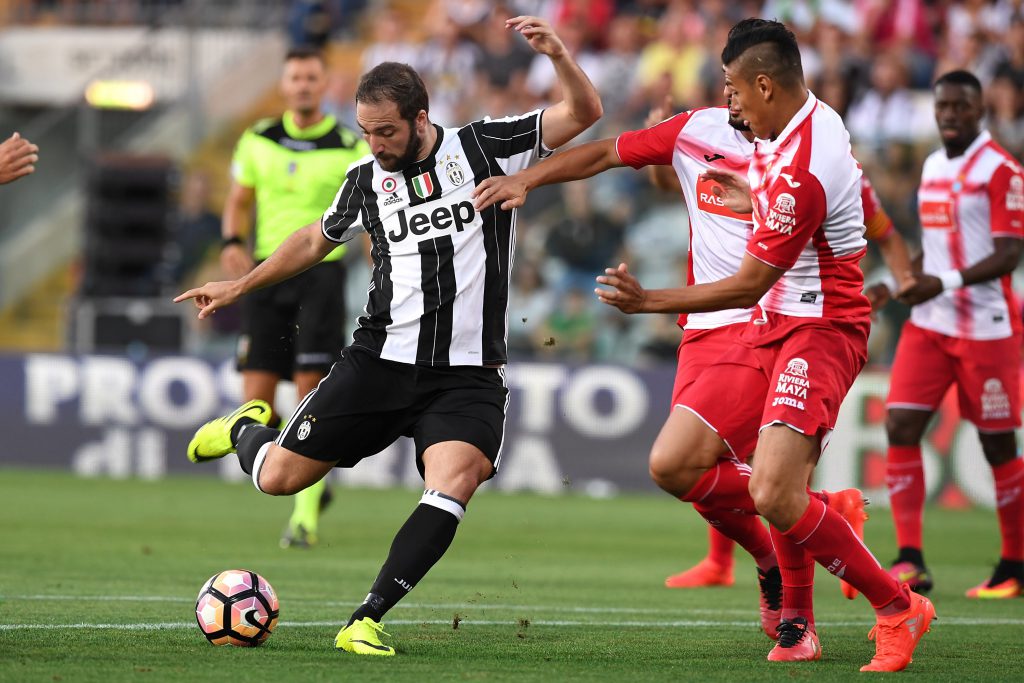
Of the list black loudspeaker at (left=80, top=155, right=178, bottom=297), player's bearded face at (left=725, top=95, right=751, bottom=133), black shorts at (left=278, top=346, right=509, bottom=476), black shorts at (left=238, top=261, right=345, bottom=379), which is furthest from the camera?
black loudspeaker at (left=80, top=155, right=178, bottom=297)

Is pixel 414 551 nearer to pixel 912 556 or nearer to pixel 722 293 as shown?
pixel 722 293

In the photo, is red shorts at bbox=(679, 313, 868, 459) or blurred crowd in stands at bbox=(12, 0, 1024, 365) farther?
blurred crowd in stands at bbox=(12, 0, 1024, 365)

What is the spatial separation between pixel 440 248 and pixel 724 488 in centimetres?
155

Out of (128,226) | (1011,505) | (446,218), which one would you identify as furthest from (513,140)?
(128,226)

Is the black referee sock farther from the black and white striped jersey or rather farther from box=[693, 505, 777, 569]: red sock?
box=[693, 505, 777, 569]: red sock

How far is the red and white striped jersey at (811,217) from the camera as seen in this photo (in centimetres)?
582

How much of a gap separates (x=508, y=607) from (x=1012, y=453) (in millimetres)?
3331

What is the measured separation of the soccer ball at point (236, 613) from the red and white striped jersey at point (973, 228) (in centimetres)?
471

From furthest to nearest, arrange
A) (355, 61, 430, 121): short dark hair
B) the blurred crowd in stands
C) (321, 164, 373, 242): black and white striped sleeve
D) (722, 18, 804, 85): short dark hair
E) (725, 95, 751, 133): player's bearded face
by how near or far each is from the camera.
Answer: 1. the blurred crowd in stands
2. (321, 164, 373, 242): black and white striped sleeve
3. (725, 95, 751, 133): player's bearded face
4. (355, 61, 430, 121): short dark hair
5. (722, 18, 804, 85): short dark hair

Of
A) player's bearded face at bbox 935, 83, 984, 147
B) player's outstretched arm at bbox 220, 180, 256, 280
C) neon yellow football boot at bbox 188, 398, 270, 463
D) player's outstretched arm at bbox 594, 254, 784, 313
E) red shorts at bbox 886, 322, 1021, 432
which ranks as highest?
player's bearded face at bbox 935, 83, 984, 147

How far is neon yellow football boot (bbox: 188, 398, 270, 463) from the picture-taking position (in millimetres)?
7133

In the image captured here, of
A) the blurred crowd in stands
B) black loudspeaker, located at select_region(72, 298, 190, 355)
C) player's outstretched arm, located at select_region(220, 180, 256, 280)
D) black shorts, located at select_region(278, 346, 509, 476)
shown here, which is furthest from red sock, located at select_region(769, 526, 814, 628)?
black loudspeaker, located at select_region(72, 298, 190, 355)

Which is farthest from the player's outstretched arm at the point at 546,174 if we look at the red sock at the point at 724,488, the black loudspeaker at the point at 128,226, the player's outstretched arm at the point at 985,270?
the black loudspeaker at the point at 128,226

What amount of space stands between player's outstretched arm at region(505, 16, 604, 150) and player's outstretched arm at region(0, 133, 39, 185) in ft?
7.35
